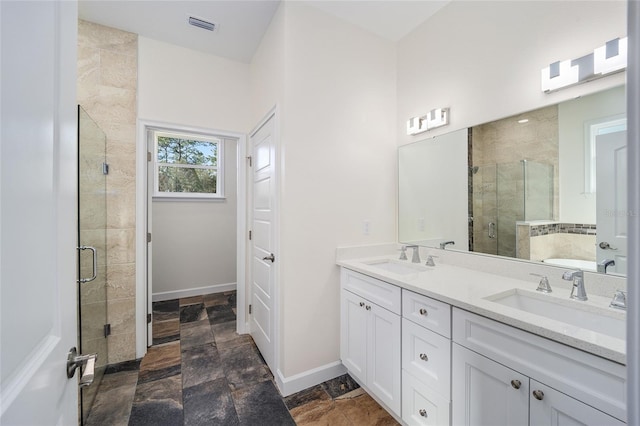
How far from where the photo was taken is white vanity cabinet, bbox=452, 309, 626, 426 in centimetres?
85

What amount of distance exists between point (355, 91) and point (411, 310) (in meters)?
1.72

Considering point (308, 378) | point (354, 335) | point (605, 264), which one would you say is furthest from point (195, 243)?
point (605, 264)

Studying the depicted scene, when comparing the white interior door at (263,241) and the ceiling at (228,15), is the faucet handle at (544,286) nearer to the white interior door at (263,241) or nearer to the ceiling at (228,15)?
the white interior door at (263,241)

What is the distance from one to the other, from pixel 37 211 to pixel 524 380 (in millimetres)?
1545

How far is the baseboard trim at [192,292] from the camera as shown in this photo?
3.77m

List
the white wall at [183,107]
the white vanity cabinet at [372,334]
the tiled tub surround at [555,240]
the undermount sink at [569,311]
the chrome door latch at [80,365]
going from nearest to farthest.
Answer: the chrome door latch at [80,365] → the undermount sink at [569,311] → the tiled tub surround at [555,240] → the white vanity cabinet at [372,334] → the white wall at [183,107]

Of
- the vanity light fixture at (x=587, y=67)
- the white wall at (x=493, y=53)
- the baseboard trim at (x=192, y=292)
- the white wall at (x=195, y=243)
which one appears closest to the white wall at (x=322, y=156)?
the white wall at (x=493, y=53)

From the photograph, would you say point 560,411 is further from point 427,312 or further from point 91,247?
point 91,247

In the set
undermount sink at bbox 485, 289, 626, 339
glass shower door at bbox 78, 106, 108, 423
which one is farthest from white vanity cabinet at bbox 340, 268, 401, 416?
glass shower door at bbox 78, 106, 108, 423

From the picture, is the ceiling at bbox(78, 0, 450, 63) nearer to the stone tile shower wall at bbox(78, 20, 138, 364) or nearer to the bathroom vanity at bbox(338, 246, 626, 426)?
the stone tile shower wall at bbox(78, 20, 138, 364)

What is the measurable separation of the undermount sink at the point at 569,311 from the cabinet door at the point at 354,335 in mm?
861

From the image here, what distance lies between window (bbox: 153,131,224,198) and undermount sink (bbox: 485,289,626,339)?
3691 mm

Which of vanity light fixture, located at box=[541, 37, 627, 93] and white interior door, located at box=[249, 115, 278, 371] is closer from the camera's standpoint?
vanity light fixture, located at box=[541, 37, 627, 93]

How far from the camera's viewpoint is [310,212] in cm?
202
